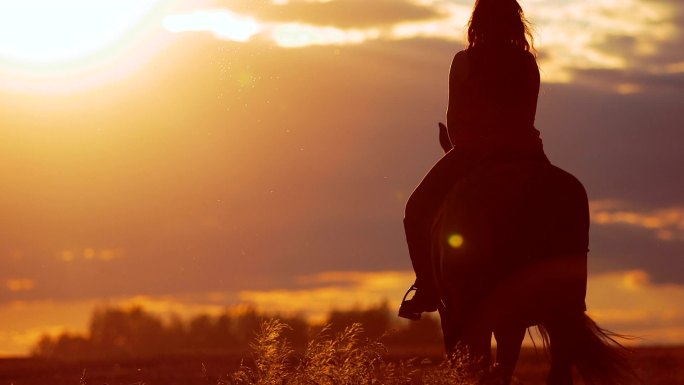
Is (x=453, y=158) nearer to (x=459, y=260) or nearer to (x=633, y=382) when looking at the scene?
(x=459, y=260)

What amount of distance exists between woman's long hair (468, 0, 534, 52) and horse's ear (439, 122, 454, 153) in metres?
0.90

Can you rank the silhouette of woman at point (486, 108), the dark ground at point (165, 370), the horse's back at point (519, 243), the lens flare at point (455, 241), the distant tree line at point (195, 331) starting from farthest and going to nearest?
1. the distant tree line at point (195, 331)
2. the dark ground at point (165, 370)
3. the silhouette of woman at point (486, 108)
4. the lens flare at point (455, 241)
5. the horse's back at point (519, 243)

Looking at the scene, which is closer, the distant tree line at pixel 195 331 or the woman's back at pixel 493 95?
the woman's back at pixel 493 95

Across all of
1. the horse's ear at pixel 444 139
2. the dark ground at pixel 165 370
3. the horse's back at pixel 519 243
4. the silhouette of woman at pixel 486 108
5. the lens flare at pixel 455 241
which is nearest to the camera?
the horse's back at pixel 519 243

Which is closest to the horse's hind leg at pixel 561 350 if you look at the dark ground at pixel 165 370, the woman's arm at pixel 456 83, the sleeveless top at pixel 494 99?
the sleeveless top at pixel 494 99

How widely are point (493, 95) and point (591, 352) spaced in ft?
6.81

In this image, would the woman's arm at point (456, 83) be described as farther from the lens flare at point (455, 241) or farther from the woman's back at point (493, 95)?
the lens flare at point (455, 241)

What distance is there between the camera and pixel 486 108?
9.55 metres

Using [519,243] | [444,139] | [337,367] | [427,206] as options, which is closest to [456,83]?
[444,139]

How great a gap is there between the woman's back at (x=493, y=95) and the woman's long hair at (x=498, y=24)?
8 centimetres

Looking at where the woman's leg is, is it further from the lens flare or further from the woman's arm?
the lens flare

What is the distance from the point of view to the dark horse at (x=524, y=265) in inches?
351

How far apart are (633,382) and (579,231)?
124 cm

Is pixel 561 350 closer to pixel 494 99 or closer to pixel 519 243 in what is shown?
pixel 519 243
